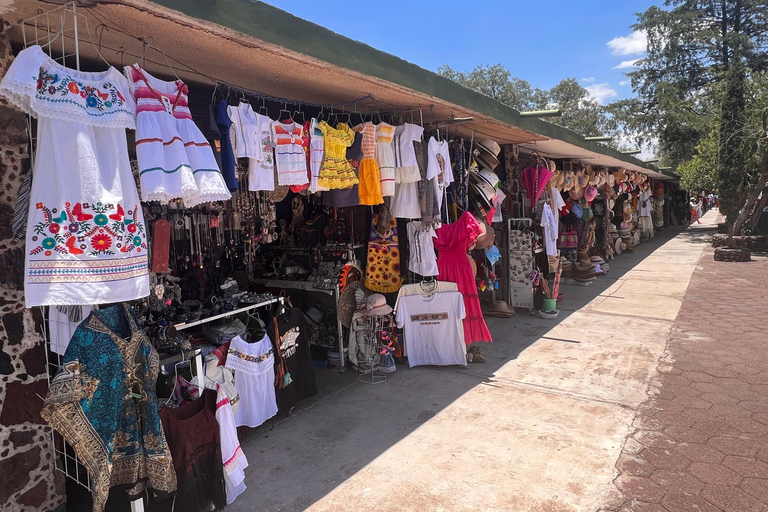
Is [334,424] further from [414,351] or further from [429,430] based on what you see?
[414,351]

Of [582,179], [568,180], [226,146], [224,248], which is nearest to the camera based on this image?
[226,146]

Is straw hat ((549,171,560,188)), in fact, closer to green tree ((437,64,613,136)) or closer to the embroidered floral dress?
the embroidered floral dress

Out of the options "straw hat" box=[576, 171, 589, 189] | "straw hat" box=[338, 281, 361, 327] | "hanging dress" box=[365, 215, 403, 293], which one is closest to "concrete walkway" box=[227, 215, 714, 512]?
"straw hat" box=[338, 281, 361, 327]

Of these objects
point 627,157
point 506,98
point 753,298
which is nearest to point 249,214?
point 753,298

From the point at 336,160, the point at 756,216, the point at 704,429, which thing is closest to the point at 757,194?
the point at 756,216

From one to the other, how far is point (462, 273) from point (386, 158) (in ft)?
5.95

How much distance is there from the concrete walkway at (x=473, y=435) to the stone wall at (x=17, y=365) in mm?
1120

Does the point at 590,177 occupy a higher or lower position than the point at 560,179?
higher

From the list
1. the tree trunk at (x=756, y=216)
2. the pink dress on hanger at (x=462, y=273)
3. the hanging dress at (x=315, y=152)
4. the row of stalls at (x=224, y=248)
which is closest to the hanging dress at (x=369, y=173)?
the row of stalls at (x=224, y=248)

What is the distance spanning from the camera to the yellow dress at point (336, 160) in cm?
410

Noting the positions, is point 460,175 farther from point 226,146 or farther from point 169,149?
point 169,149

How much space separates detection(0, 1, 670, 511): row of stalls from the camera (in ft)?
7.56

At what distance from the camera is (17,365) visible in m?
2.66

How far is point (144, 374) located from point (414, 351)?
3.31 meters
